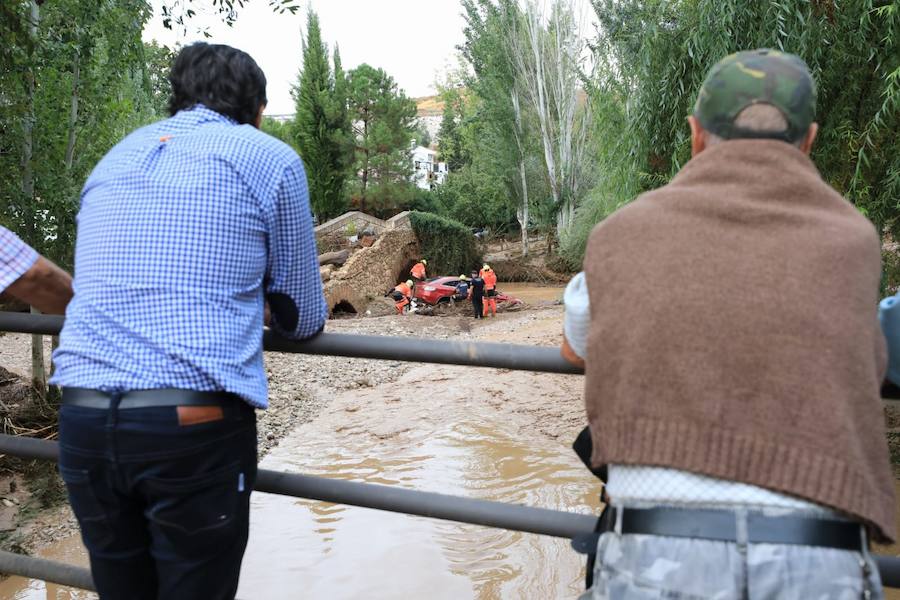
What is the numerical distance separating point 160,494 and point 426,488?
21.8 ft

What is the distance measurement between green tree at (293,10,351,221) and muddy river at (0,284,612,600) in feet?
77.0

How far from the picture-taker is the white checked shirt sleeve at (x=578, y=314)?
158 centimetres

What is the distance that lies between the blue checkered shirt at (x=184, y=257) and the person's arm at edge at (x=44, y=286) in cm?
25

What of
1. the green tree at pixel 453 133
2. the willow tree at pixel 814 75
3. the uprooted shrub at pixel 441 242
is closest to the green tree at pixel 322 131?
the uprooted shrub at pixel 441 242

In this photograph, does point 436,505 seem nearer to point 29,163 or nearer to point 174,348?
point 174,348

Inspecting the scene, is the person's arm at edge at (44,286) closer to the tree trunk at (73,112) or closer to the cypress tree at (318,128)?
the tree trunk at (73,112)

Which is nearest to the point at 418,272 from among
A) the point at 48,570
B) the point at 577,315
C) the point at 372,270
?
the point at 372,270

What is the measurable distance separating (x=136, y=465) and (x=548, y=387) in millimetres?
11145

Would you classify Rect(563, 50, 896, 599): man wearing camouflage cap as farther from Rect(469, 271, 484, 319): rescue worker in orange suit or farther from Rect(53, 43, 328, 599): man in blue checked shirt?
Rect(469, 271, 484, 319): rescue worker in orange suit

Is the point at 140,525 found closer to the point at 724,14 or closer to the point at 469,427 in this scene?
the point at 724,14

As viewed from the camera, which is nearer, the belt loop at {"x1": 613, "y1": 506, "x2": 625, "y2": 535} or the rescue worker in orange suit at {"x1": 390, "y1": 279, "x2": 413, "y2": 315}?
the belt loop at {"x1": 613, "y1": 506, "x2": 625, "y2": 535}

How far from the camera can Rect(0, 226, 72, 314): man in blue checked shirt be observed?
197 cm

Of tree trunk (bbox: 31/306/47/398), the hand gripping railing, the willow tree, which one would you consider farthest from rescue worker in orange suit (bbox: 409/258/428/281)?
the hand gripping railing

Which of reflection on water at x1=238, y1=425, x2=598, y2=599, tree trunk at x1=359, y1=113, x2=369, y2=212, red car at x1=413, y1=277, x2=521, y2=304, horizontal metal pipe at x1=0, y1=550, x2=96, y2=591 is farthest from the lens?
tree trunk at x1=359, y1=113, x2=369, y2=212
